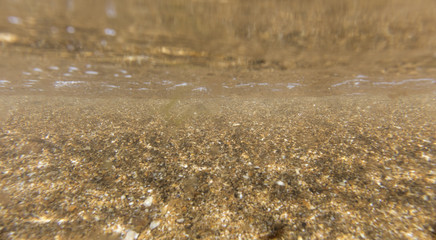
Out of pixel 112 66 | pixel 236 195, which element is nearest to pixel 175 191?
pixel 236 195

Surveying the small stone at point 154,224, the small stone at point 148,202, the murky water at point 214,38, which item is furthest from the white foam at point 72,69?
the small stone at point 154,224

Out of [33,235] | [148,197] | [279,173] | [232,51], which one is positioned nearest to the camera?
[33,235]

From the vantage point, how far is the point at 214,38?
229 inches

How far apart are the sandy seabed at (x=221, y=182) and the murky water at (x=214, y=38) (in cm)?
328

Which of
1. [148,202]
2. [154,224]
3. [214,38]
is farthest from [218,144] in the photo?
[214,38]

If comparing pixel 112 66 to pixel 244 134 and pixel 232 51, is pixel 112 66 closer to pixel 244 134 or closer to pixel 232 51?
pixel 232 51

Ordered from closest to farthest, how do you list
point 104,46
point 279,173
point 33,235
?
1. point 33,235
2. point 279,173
3. point 104,46

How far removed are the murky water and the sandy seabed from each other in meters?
3.28

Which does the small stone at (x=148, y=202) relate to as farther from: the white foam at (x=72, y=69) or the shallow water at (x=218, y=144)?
the white foam at (x=72, y=69)

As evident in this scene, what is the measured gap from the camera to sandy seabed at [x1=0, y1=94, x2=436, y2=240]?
3.06 meters

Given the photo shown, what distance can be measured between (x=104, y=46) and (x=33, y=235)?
19.9 ft

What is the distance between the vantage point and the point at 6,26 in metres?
4.93

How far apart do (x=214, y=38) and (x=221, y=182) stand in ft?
15.5

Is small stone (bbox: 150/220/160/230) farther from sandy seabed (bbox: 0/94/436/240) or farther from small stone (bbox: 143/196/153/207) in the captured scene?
small stone (bbox: 143/196/153/207)
